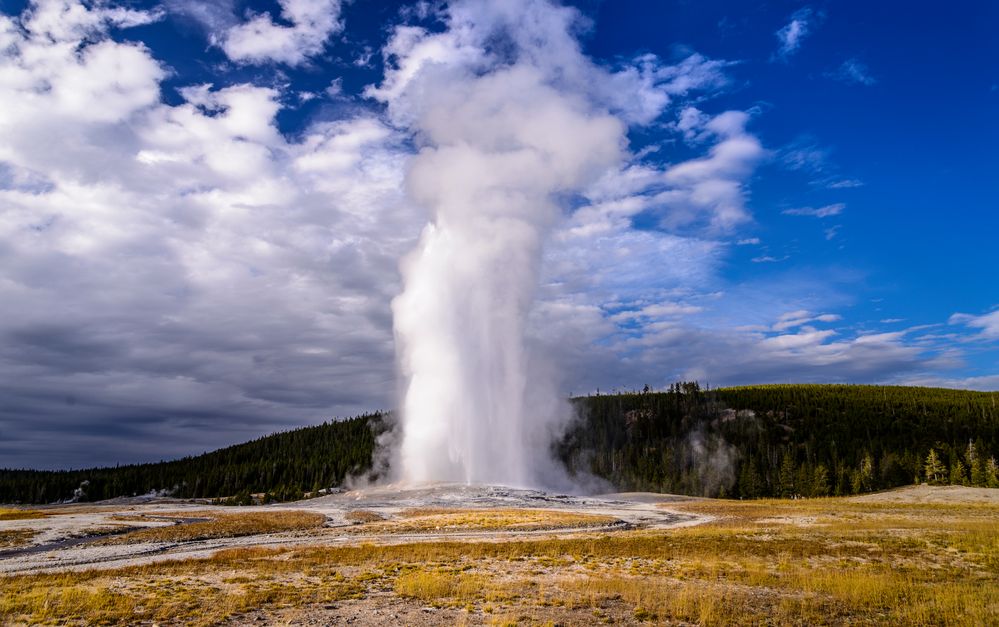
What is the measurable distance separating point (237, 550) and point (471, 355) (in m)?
52.2

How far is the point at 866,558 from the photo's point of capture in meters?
24.0

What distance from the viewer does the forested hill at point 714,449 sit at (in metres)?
91.0

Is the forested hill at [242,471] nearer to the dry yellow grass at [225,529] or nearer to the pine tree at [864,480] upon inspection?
the dry yellow grass at [225,529]

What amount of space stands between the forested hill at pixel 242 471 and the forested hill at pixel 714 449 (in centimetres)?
41

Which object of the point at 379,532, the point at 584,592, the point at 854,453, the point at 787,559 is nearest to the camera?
the point at 584,592

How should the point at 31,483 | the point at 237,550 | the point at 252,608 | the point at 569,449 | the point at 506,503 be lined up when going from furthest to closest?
the point at 31,483 < the point at 569,449 < the point at 506,503 < the point at 237,550 < the point at 252,608

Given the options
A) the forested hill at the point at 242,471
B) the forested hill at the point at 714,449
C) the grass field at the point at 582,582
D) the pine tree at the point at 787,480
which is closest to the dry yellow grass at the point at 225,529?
the grass field at the point at 582,582

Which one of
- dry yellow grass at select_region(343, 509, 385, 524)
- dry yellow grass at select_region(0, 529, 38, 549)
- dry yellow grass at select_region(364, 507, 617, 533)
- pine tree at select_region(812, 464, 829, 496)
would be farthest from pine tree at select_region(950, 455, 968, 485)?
dry yellow grass at select_region(0, 529, 38, 549)

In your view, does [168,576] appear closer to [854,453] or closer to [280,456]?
[854,453]

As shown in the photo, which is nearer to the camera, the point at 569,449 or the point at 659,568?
the point at 659,568

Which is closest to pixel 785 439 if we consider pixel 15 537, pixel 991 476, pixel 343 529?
pixel 991 476

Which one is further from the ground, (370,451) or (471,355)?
(471,355)

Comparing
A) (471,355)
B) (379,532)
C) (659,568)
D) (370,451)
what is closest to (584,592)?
(659,568)

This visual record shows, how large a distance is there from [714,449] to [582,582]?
381 feet
